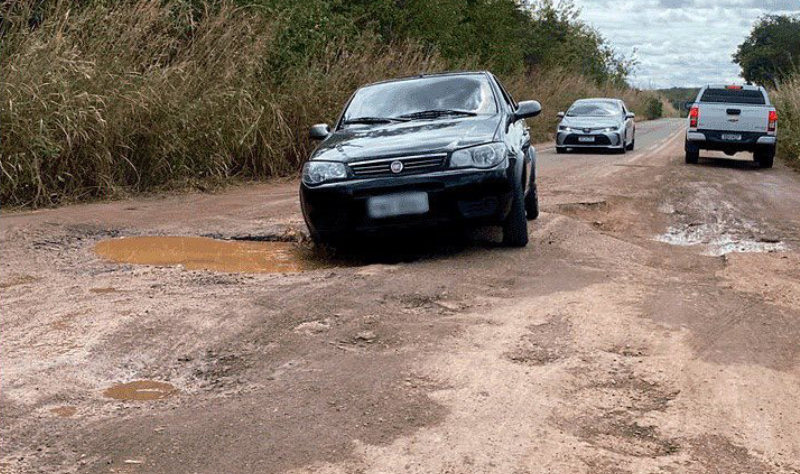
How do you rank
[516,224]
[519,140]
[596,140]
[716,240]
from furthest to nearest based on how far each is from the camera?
[596,140] → [716,240] → [519,140] → [516,224]

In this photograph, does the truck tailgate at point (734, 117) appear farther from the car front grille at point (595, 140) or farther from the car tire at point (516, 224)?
the car tire at point (516, 224)

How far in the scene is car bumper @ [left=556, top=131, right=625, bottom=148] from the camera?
23609 mm

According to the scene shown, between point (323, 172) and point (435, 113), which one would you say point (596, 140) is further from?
point (323, 172)

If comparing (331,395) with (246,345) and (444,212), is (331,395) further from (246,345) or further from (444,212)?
(444,212)

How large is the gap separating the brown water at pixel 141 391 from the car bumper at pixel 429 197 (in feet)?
10.2

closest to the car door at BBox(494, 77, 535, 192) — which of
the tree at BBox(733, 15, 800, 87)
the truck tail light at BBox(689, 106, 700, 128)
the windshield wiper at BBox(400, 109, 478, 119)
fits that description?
the windshield wiper at BBox(400, 109, 478, 119)

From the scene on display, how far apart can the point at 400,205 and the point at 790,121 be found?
19.8 m

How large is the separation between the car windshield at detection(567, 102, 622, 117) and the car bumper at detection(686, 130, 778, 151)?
5443 millimetres

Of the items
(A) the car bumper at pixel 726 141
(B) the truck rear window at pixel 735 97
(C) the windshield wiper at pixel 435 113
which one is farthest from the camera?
(B) the truck rear window at pixel 735 97

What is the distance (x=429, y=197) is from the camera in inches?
294

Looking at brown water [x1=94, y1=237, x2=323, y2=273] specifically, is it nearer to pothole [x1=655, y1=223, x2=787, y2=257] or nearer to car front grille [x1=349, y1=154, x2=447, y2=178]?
car front grille [x1=349, y1=154, x2=447, y2=178]

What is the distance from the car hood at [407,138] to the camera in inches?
300

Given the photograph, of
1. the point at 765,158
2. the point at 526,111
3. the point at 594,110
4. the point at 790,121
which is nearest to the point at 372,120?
the point at 526,111

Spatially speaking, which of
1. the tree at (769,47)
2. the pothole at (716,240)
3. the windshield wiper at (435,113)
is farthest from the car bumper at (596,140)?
the tree at (769,47)
